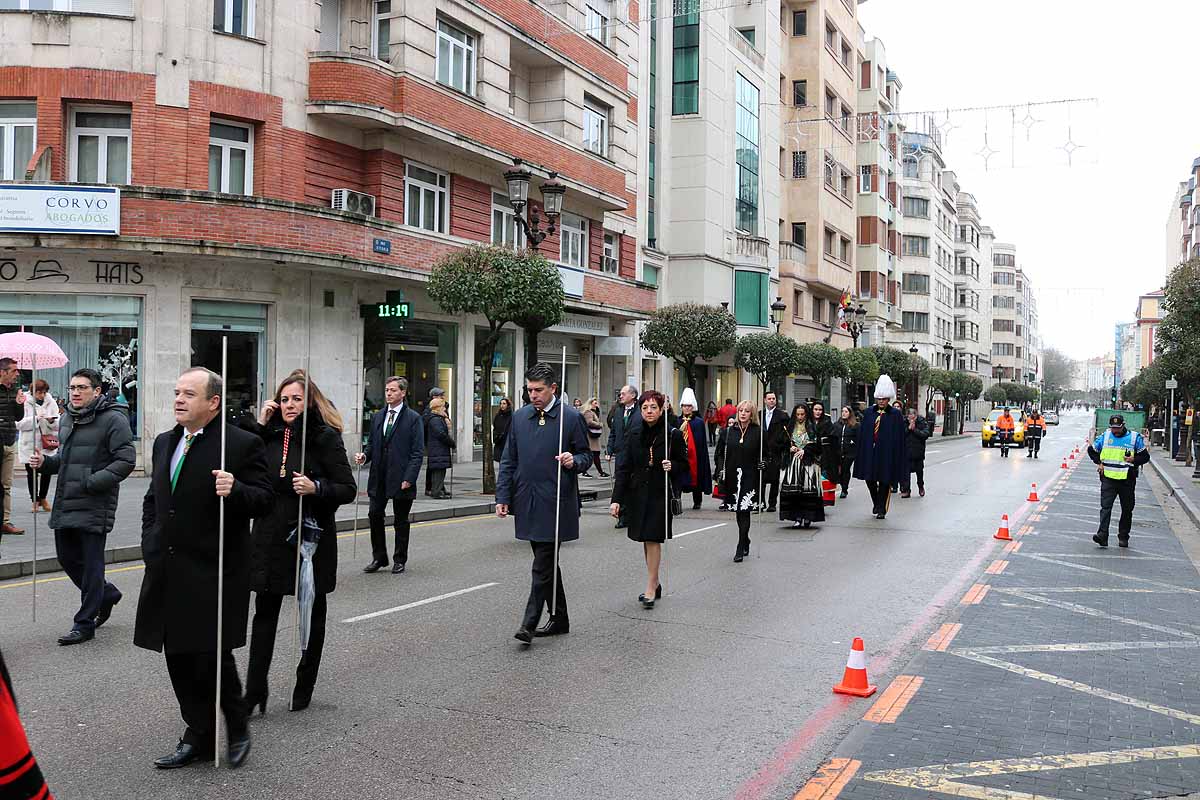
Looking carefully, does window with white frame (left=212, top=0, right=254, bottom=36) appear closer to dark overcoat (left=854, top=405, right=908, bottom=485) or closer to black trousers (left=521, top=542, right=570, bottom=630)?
dark overcoat (left=854, top=405, right=908, bottom=485)

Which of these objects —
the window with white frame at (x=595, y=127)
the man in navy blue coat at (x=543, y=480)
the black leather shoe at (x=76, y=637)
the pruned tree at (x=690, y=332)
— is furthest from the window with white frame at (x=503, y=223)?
the black leather shoe at (x=76, y=637)

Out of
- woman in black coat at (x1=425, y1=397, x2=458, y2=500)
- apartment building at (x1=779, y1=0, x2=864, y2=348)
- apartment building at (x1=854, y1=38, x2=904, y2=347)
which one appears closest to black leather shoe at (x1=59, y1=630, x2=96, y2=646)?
woman in black coat at (x1=425, y1=397, x2=458, y2=500)

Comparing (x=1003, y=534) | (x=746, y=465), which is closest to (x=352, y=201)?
(x=746, y=465)

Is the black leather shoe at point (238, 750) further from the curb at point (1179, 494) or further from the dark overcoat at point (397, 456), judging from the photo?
the curb at point (1179, 494)

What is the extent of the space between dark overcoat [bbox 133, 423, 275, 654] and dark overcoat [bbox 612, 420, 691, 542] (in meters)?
4.37

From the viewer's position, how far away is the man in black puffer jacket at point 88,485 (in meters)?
7.18

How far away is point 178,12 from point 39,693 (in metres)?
16.4

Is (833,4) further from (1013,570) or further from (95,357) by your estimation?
(1013,570)

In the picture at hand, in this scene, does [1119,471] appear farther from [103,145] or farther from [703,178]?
[703,178]

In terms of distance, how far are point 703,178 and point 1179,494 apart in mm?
22356

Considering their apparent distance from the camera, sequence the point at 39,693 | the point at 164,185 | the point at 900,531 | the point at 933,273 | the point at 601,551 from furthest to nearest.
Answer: the point at 933,273 < the point at 164,185 < the point at 900,531 < the point at 601,551 < the point at 39,693

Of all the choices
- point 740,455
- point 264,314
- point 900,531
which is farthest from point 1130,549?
point 264,314

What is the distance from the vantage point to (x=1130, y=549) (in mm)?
13039

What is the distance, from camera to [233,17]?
65.1 ft
